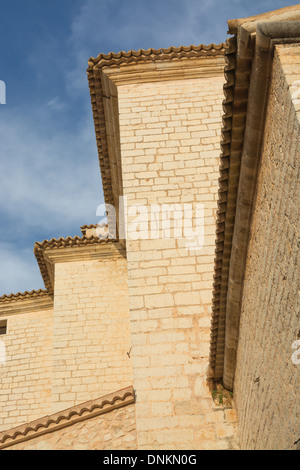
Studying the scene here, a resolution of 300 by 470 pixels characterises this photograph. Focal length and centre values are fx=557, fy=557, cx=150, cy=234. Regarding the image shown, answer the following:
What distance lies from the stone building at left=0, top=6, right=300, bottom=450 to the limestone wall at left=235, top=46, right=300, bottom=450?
18 mm

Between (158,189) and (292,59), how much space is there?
4.76 metres

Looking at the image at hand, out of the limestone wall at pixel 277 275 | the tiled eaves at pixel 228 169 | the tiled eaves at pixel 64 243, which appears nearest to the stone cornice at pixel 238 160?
the tiled eaves at pixel 228 169

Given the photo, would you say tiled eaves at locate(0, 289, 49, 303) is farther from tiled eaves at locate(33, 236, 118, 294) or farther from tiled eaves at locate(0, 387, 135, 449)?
tiled eaves at locate(0, 387, 135, 449)

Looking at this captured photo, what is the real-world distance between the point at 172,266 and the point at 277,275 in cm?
364

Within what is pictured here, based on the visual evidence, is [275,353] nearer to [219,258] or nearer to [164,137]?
Answer: [219,258]

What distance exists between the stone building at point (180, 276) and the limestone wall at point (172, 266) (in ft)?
0.06

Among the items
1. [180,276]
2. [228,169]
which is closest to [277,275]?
[228,169]

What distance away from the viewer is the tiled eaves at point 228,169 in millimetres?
3963

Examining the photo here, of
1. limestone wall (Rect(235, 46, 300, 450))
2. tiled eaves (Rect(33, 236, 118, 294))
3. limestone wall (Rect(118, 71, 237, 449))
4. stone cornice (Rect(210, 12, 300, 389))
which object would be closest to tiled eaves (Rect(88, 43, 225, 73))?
limestone wall (Rect(118, 71, 237, 449))

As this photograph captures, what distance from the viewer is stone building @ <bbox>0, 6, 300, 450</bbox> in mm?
3875

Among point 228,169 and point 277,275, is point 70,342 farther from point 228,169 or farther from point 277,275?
point 277,275

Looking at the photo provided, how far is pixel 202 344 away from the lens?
22.8 feet
